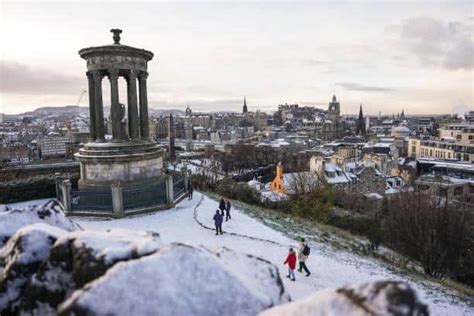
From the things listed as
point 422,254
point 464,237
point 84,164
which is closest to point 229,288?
point 84,164

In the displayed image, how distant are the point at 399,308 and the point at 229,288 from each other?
72.2 inches

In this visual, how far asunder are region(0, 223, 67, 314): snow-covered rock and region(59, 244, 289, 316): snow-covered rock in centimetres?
147

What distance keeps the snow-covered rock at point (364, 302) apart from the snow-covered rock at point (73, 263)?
6.52 ft

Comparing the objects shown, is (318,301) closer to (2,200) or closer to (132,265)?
(132,265)

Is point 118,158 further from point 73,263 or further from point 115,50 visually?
point 73,263

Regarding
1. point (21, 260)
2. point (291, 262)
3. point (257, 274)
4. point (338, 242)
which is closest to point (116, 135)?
point (338, 242)

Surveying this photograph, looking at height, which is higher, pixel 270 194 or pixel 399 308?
pixel 399 308

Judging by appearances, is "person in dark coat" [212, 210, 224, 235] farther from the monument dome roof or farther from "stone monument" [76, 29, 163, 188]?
the monument dome roof

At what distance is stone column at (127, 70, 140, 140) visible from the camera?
18736 millimetres

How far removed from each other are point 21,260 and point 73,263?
39.4 inches

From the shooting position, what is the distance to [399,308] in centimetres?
343

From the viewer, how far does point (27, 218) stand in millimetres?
6664

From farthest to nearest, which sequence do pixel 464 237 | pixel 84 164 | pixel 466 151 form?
pixel 466 151
pixel 464 237
pixel 84 164

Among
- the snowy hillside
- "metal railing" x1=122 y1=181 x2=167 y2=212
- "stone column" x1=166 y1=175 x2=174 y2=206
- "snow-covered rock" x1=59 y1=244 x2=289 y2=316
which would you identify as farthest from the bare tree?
"snow-covered rock" x1=59 y1=244 x2=289 y2=316
